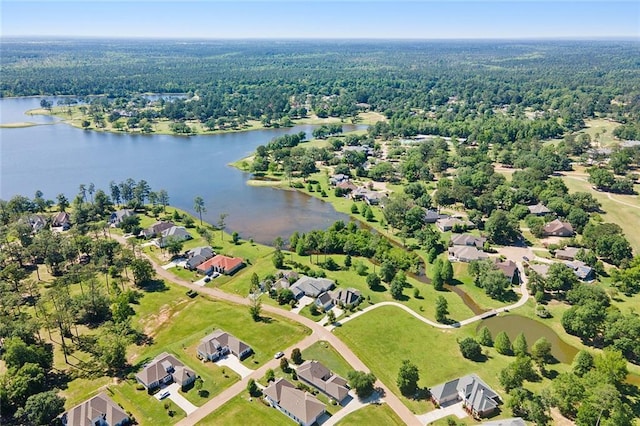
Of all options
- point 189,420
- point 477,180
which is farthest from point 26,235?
point 477,180

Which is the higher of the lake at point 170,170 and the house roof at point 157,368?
the lake at point 170,170

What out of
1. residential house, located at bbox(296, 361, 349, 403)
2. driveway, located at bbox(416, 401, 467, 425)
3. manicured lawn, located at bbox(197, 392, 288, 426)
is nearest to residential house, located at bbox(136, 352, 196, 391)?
manicured lawn, located at bbox(197, 392, 288, 426)

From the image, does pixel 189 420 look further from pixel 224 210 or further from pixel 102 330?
pixel 224 210

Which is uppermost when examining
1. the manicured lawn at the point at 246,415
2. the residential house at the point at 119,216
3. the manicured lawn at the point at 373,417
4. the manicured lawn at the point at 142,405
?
the residential house at the point at 119,216

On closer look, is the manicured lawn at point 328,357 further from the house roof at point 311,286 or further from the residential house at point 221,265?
the residential house at point 221,265

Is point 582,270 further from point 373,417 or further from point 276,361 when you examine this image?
point 276,361

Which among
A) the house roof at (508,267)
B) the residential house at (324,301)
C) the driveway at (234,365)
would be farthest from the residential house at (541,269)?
the driveway at (234,365)
